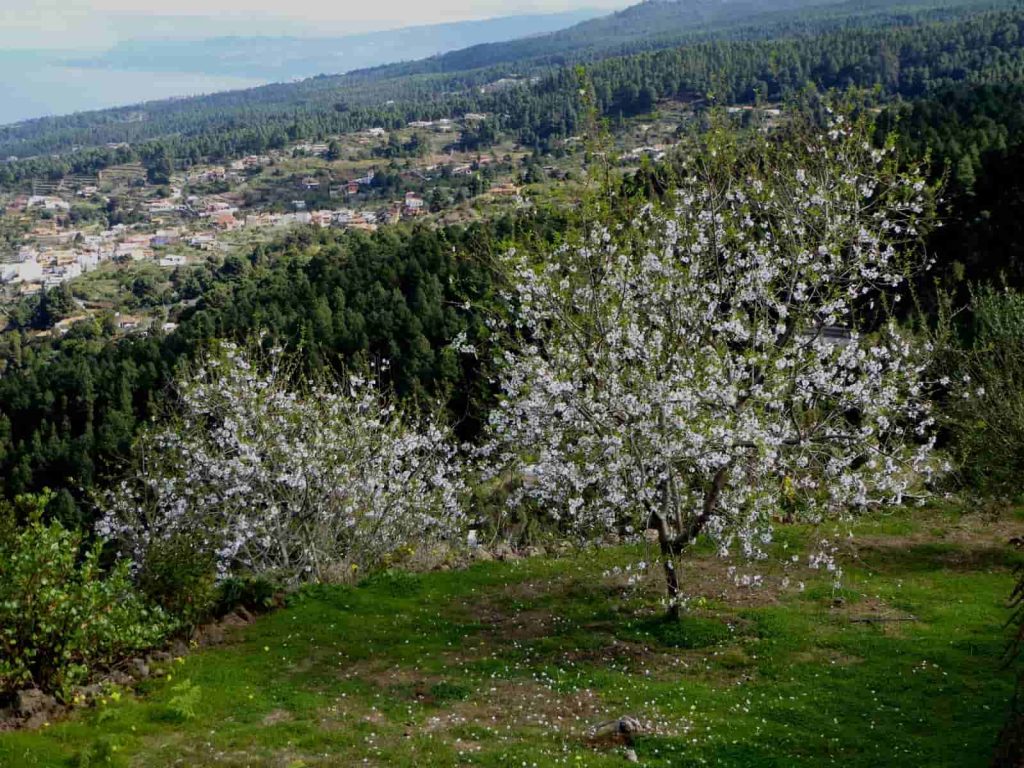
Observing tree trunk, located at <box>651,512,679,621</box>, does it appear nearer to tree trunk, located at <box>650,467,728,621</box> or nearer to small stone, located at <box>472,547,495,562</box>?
tree trunk, located at <box>650,467,728,621</box>

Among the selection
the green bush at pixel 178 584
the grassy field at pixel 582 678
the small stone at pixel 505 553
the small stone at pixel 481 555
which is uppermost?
the green bush at pixel 178 584

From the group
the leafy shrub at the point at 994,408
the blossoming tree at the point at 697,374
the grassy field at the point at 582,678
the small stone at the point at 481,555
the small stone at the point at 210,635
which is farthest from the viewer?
the small stone at the point at 481,555

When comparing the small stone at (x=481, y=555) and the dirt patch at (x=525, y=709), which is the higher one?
the dirt patch at (x=525, y=709)

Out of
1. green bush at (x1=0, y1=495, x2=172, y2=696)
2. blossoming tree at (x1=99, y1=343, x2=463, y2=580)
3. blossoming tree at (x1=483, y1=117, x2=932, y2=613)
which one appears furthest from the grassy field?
blossoming tree at (x1=99, y1=343, x2=463, y2=580)

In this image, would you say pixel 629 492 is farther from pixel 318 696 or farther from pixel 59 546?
pixel 59 546

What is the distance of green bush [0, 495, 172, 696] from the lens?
12.6 m

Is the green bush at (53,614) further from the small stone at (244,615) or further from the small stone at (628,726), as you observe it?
the small stone at (628,726)

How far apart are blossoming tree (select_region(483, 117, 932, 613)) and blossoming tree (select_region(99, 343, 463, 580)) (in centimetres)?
629

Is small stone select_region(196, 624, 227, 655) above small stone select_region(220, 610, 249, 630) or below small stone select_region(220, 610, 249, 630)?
above

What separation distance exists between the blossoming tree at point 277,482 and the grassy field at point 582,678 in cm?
330

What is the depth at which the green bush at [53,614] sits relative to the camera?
12.6 metres

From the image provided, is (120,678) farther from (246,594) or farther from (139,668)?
(246,594)

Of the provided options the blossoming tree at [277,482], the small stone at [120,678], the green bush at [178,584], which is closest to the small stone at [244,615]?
the green bush at [178,584]

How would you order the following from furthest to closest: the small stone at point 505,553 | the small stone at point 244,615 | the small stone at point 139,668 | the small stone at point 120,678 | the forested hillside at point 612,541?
the small stone at point 505,553
the small stone at point 244,615
the small stone at point 139,668
the small stone at point 120,678
the forested hillside at point 612,541
